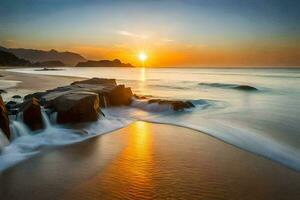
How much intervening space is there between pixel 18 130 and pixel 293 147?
8.32 metres

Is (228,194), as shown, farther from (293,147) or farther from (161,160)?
(293,147)

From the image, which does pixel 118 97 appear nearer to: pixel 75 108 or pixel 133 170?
pixel 75 108

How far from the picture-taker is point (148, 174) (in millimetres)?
6598

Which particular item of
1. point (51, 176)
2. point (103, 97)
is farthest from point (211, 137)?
point (103, 97)

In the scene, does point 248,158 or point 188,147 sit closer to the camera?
point 248,158

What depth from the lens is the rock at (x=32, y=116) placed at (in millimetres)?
10258

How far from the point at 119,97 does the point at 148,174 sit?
418 inches

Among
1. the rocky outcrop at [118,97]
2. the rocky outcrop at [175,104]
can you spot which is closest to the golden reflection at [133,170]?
the rocky outcrop at [175,104]

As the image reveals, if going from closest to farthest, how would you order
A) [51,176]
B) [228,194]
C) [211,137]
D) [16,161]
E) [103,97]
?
[228,194] < [51,176] < [16,161] < [211,137] < [103,97]

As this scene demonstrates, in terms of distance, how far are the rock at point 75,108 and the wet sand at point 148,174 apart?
249 cm

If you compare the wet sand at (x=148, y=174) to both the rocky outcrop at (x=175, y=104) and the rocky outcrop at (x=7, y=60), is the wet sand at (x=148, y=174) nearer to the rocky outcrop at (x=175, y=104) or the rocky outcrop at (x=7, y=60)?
the rocky outcrop at (x=175, y=104)

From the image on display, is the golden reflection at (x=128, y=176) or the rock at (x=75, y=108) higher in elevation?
the rock at (x=75, y=108)

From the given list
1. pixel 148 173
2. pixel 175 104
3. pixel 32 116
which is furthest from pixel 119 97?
pixel 148 173

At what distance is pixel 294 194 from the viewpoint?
579 cm
